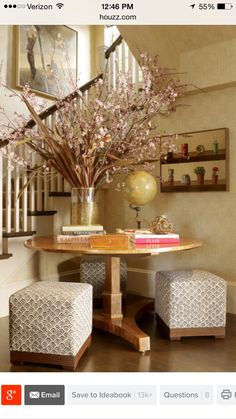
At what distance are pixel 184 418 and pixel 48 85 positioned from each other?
3280 millimetres

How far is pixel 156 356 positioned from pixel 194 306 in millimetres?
A: 335

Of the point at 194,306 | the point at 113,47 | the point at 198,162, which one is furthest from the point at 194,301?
the point at 113,47

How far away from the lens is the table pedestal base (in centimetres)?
159

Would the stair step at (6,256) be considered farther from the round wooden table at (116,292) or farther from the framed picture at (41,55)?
the framed picture at (41,55)

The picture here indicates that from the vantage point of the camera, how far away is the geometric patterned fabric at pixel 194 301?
174cm

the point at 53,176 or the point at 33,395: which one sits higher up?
the point at 53,176

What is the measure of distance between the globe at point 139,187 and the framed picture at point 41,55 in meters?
1.58

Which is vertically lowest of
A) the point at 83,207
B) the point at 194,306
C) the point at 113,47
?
the point at 194,306

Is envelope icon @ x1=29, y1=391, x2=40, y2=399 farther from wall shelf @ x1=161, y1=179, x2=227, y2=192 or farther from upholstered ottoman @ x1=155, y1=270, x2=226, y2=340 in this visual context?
wall shelf @ x1=161, y1=179, x2=227, y2=192

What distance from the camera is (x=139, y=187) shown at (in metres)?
1.99
